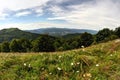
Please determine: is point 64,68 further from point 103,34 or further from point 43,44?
point 103,34

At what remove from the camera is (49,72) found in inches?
393

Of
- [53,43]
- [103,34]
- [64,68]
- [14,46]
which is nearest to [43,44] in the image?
[53,43]

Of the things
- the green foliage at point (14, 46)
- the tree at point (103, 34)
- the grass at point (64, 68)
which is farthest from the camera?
the green foliage at point (14, 46)

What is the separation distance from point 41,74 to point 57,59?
1.49 metres

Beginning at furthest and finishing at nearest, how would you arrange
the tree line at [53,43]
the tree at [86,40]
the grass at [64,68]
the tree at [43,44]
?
1. the tree at [86,40]
2. the tree line at [53,43]
3. the tree at [43,44]
4. the grass at [64,68]

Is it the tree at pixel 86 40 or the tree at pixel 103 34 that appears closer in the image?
the tree at pixel 86 40

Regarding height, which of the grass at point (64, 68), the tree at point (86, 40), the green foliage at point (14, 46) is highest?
the grass at point (64, 68)

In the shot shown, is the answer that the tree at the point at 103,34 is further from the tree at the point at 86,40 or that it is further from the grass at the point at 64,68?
the grass at the point at 64,68

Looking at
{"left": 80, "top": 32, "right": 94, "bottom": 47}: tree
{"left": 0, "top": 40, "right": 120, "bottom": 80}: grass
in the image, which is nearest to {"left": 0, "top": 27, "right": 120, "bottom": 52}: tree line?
{"left": 80, "top": 32, "right": 94, "bottom": 47}: tree

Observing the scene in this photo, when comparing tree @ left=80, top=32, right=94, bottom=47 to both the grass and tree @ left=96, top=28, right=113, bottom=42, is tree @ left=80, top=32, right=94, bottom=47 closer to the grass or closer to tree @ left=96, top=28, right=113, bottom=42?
tree @ left=96, top=28, right=113, bottom=42

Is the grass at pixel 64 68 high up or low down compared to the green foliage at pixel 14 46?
up

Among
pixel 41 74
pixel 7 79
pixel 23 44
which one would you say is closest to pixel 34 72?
pixel 41 74

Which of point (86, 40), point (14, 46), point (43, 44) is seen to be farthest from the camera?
point (14, 46)

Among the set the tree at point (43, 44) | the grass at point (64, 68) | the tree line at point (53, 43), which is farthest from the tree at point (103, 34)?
the grass at point (64, 68)
